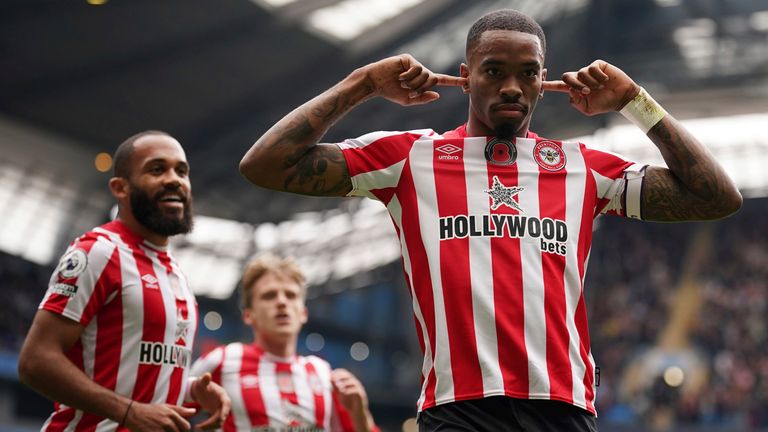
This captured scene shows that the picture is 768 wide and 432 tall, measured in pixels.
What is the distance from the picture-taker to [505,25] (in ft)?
9.07

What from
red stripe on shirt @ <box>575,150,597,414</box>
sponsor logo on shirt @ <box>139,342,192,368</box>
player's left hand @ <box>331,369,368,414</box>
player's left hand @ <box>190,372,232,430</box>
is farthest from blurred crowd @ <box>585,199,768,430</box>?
red stripe on shirt @ <box>575,150,597,414</box>

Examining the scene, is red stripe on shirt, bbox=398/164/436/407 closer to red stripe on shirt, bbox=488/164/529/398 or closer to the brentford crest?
red stripe on shirt, bbox=488/164/529/398

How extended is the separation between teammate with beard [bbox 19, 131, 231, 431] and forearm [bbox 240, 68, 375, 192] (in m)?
0.96

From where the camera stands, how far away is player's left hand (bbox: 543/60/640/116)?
113 inches

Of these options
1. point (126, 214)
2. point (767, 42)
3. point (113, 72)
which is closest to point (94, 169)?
point (113, 72)

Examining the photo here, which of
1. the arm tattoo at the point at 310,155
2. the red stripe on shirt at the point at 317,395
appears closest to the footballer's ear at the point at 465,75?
the arm tattoo at the point at 310,155

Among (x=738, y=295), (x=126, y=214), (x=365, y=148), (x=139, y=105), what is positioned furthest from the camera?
(x=738, y=295)

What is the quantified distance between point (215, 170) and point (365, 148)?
73.4 feet

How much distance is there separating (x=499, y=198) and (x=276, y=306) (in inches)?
108

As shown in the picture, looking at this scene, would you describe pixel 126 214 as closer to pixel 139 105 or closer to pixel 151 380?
pixel 151 380

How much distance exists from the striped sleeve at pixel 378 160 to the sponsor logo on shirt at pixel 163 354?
3.87 ft

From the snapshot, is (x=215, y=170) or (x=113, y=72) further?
(x=215, y=170)

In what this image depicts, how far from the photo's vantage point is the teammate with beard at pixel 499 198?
101 inches

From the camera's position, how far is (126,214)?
3799 millimetres
